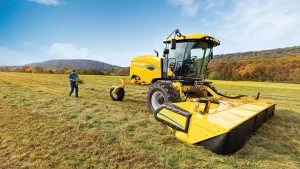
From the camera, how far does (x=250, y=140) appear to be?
168 inches

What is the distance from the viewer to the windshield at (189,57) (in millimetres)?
6371

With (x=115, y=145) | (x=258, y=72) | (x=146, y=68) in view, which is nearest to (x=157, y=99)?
(x=146, y=68)

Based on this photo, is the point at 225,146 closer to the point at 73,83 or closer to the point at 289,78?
the point at 73,83

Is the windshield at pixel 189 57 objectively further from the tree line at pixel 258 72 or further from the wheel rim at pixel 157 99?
the tree line at pixel 258 72

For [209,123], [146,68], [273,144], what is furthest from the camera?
[146,68]

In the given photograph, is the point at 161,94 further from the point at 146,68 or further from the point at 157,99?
the point at 146,68

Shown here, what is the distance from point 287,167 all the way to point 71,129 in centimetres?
424

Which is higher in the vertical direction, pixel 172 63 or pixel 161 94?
pixel 172 63

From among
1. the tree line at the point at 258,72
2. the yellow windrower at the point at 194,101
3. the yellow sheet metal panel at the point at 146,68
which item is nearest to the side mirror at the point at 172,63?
the yellow windrower at the point at 194,101

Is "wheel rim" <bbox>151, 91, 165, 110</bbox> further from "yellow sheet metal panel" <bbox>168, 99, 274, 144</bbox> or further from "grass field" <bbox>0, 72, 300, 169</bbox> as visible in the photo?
"yellow sheet metal panel" <bbox>168, 99, 274, 144</bbox>

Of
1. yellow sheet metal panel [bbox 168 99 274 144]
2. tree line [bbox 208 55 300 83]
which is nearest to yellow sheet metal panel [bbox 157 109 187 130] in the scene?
yellow sheet metal panel [bbox 168 99 274 144]

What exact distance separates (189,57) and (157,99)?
1.68 m

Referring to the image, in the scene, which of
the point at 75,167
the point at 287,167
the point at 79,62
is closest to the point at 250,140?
the point at 287,167

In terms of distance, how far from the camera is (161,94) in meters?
6.09
